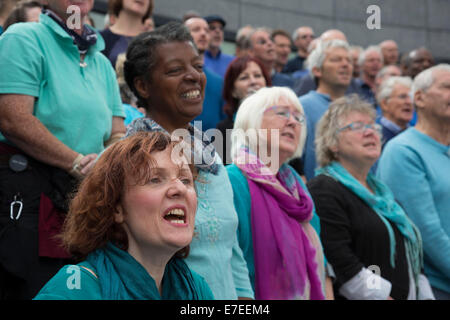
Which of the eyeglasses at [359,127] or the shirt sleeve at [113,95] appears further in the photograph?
the eyeglasses at [359,127]

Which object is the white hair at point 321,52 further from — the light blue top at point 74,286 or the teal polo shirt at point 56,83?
the light blue top at point 74,286

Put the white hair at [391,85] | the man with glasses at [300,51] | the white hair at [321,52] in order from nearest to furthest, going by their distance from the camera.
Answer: the white hair at [321,52]
the white hair at [391,85]
the man with glasses at [300,51]

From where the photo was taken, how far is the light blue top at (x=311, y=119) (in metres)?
3.83

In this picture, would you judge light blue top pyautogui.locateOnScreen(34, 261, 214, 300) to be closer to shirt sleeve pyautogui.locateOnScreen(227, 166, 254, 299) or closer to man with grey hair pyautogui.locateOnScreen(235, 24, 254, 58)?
shirt sleeve pyautogui.locateOnScreen(227, 166, 254, 299)

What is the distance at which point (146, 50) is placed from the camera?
235 cm

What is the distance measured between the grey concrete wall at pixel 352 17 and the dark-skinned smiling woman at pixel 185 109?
571 centimetres

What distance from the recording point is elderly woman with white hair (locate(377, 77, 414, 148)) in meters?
4.73

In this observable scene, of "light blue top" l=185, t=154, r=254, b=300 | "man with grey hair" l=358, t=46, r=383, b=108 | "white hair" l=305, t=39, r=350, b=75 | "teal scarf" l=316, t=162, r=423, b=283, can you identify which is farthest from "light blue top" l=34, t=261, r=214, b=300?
"man with grey hair" l=358, t=46, r=383, b=108

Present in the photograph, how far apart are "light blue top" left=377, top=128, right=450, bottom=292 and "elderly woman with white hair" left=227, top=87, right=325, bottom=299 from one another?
838 mm

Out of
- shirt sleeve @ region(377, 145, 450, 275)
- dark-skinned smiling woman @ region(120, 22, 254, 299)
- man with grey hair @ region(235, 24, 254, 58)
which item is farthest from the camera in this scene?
man with grey hair @ region(235, 24, 254, 58)

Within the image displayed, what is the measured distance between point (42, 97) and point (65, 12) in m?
0.40

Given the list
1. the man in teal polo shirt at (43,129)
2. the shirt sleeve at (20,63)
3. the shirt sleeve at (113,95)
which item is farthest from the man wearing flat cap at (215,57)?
the shirt sleeve at (20,63)

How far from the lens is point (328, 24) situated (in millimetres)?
Answer: 9492

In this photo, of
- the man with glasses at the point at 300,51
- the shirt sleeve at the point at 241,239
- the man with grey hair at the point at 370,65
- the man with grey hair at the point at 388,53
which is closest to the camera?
the shirt sleeve at the point at 241,239
